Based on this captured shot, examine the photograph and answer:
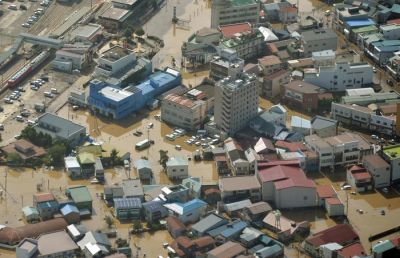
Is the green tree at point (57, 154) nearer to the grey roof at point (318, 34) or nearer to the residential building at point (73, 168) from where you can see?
the residential building at point (73, 168)

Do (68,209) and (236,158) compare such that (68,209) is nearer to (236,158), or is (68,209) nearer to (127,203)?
(127,203)

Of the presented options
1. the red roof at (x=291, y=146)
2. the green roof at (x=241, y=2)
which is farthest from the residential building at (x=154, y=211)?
the green roof at (x=241, y=2)

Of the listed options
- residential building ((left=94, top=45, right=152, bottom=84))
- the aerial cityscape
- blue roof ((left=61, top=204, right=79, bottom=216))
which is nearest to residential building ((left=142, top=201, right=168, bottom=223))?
the aerial cityscape

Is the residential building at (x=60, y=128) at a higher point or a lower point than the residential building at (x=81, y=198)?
higher

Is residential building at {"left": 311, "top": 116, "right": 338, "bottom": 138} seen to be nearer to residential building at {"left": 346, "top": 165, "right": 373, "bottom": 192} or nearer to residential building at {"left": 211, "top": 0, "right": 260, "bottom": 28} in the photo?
residential building at {"left": 346, "top": 165, "right": 373, "bottom": 192}

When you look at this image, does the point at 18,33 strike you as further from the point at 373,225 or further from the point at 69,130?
the point at 373,225

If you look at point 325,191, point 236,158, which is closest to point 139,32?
point 236,158
